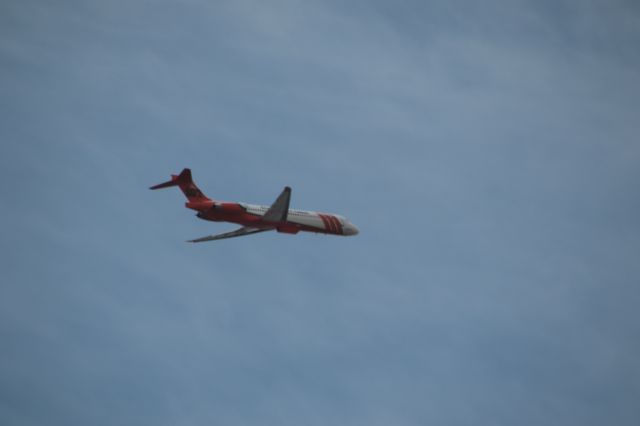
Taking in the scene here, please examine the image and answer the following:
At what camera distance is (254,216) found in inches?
5714

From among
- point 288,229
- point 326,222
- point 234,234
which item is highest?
point 326,222

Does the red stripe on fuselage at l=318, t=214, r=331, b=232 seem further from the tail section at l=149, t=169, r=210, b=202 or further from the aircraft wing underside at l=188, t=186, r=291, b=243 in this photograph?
the tail section at l=149, t=169, r=210, b=202

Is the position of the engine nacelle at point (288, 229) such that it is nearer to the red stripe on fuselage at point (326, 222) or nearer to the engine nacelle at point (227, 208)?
the red stripe on fuselage at point (326, 222)

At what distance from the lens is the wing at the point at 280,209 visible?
463ft

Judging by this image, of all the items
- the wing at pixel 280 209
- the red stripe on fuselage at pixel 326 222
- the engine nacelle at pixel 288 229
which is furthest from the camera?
the red stripe on fuselage at pixel 326 222

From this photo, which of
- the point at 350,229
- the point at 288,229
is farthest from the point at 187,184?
the point at 350,229

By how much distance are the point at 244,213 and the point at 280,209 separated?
4.45 m

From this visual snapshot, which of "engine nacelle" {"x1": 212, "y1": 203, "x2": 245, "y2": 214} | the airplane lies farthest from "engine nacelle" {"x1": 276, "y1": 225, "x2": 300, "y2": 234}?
"engine nacelle" {"x1": 212, "y1": 203, "x2": 245, "y2": 214}

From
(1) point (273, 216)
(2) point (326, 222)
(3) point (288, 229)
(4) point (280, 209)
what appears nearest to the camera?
(4) point (280, 209)

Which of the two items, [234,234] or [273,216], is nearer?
[273,216]

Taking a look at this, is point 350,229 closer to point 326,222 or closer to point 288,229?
point 326,222

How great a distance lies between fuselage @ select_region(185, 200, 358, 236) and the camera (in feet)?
474

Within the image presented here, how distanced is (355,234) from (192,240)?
1901 cm

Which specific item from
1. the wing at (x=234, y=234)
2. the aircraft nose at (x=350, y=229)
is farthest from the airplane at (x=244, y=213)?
the aircraft nose at (x=350, y=229)
